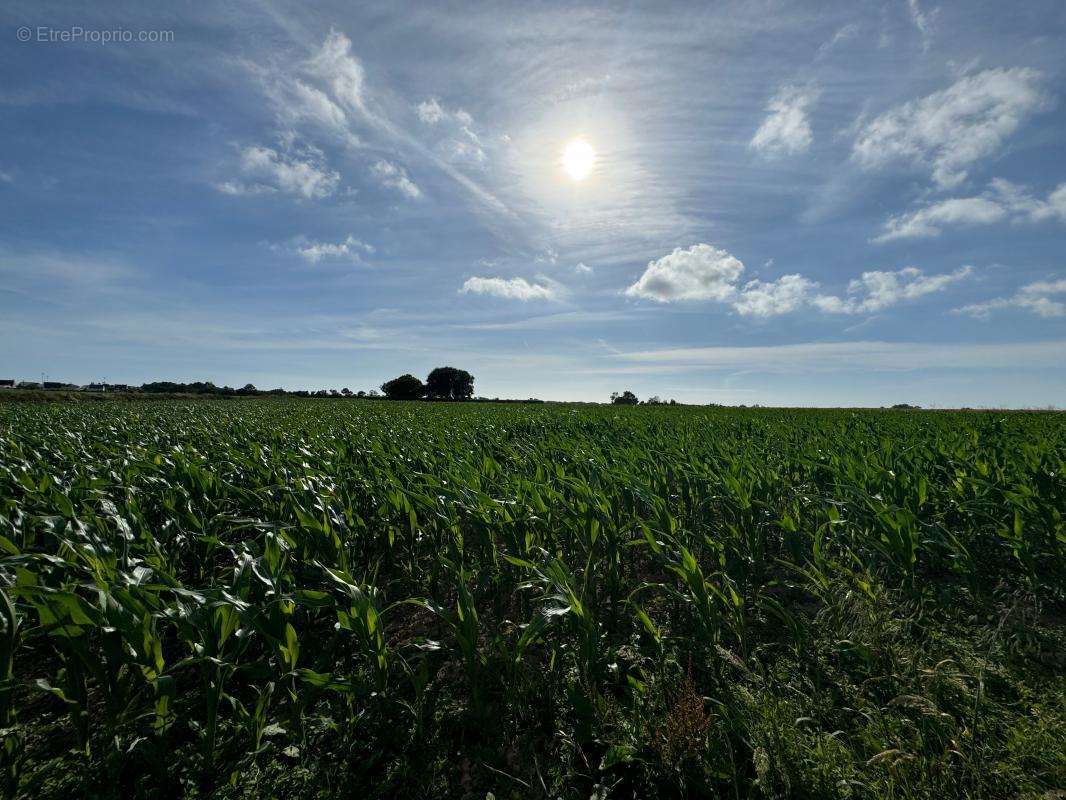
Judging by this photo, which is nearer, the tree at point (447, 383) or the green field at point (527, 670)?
the green field at point (527, 670)

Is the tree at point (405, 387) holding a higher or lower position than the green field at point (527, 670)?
higher

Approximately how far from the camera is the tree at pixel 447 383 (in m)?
124

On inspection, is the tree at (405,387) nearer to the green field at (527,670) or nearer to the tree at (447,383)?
the tree at (447,383)

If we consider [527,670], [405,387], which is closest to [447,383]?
[405,387]

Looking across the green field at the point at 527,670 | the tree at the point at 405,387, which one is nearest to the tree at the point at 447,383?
the tree at the point at 405,387

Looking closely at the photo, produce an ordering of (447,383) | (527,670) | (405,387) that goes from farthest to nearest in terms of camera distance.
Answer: (447,383)
(405,387)
(527,670)

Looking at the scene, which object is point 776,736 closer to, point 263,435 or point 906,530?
point 906,530

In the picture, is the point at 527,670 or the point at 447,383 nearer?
the point at 527,670

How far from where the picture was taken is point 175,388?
331 feet

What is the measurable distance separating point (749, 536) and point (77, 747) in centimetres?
525

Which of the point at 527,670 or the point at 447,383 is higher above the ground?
the point at 447,383

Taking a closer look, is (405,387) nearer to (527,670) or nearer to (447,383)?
(447,383)

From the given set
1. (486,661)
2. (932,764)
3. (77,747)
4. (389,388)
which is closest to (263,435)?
(77,747)

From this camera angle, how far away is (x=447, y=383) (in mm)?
124188
